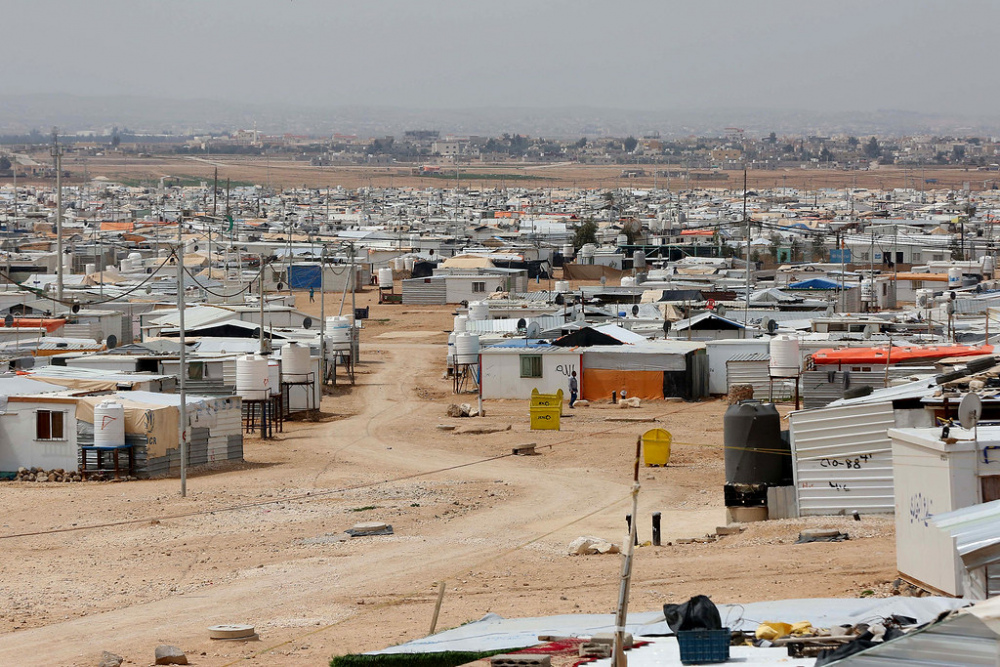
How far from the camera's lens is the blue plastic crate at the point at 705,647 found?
930cm

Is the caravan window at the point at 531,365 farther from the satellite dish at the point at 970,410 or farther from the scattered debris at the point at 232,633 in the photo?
the satellite dish at the point at 970,410

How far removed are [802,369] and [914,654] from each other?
2242cm

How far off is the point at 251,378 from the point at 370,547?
34.5 feet

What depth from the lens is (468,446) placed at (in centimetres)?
2653

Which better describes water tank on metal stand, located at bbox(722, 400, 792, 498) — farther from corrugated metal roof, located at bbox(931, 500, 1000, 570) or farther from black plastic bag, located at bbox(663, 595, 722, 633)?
black plastic bag, located at bbox(663, 595, 722, 633)

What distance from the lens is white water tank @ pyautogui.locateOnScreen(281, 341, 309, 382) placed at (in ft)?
98.9

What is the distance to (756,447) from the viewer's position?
59.3 ft

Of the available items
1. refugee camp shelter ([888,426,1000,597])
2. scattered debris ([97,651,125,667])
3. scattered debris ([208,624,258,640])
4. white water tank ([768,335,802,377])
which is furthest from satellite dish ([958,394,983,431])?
white water tank ([768,335,802,377])

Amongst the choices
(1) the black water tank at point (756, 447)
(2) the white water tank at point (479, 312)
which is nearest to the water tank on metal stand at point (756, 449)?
(1) the black water tank at point (756, 447)

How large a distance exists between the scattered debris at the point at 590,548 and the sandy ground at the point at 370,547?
0.15 m

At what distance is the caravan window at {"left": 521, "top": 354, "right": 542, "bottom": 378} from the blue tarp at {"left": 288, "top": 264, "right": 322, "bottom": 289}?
31.9 metres

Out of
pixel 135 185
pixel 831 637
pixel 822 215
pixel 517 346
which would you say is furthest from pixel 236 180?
pixel 831 637

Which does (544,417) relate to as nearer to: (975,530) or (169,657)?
(169,657)

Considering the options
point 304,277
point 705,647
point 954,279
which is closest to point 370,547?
point 705,647
